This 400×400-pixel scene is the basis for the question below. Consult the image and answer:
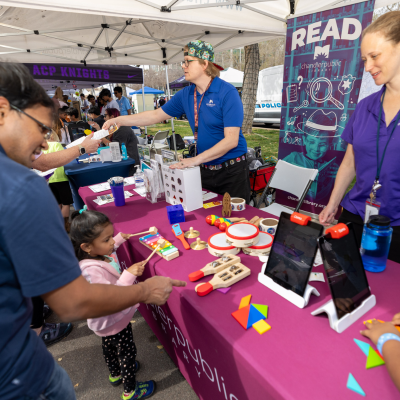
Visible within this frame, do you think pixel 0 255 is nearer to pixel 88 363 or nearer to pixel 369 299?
pixel 369 299

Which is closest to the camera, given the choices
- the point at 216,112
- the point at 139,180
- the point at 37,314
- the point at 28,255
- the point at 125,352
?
the point at 28,255

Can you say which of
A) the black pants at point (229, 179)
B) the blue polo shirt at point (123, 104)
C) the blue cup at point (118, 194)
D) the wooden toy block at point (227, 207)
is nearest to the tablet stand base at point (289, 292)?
the wooden toy block at point (227, 207)

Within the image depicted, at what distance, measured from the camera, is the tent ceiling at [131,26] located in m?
2.95

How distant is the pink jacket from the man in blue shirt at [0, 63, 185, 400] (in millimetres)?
512

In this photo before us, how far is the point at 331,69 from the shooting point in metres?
3.16

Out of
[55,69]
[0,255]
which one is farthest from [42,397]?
[55,69]

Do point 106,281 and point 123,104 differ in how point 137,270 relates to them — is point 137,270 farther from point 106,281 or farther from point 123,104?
point 123,104

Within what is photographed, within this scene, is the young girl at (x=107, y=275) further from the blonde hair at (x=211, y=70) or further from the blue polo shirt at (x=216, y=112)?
the blonde hair at (x=211, y=70)

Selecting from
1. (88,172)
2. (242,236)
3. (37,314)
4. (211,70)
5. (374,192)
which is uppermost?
(211,70)

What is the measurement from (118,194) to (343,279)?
1.72 m

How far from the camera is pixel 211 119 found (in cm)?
214

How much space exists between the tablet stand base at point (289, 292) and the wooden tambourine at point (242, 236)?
7.6 inches

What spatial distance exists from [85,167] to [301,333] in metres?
3.41

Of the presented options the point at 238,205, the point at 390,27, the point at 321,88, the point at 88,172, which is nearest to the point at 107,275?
the point at 238,205
